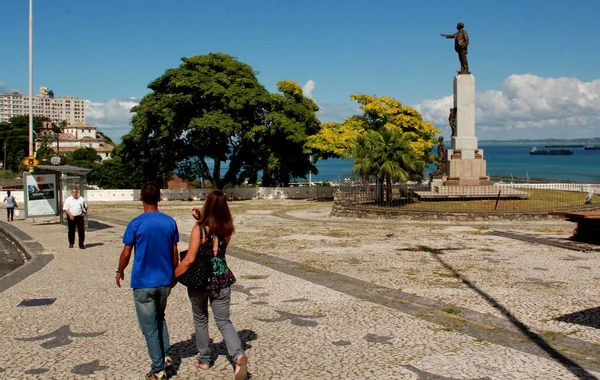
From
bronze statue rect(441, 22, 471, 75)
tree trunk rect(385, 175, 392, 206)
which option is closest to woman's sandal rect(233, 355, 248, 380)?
tree trunk rect(385, 175, 392, 206)

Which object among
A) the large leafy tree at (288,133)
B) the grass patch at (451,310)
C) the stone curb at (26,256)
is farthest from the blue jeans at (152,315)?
the large leafy tree at (288,133)

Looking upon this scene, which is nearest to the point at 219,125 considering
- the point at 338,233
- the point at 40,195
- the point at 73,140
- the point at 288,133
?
the point at 288,133

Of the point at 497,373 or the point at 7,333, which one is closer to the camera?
the point at 497,373

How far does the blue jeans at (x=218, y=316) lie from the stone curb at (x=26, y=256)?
5.27 meters

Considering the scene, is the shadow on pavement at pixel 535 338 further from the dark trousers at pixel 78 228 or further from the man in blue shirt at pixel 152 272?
the dark trousers at pixel 78 228

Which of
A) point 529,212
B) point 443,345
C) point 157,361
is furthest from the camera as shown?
point 529,212

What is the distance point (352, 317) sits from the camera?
7.11 metres

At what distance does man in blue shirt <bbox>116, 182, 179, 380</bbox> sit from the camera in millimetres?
4863

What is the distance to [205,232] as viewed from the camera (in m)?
4.93

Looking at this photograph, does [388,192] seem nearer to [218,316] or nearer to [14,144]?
[218,316]

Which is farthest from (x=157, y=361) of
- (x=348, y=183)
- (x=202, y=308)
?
(x=348, y=183)

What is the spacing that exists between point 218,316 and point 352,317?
252 cm

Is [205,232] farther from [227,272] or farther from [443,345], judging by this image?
[443,345]

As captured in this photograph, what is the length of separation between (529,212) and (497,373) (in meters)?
15.9
